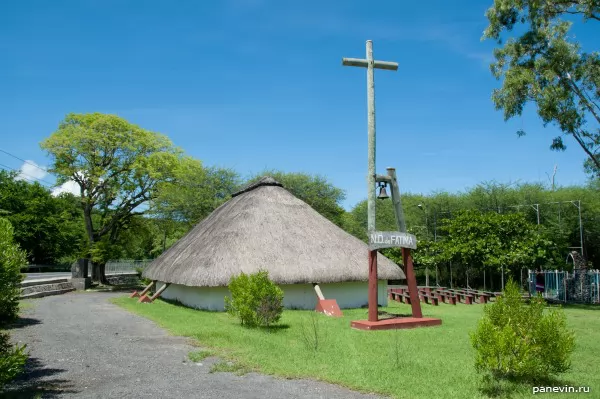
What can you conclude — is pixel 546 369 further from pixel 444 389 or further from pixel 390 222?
pixel 390 222

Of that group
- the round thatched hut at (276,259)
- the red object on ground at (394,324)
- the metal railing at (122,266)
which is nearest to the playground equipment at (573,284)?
the round thatched hut at (276,259)

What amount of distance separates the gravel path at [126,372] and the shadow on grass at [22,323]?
0.32 metres

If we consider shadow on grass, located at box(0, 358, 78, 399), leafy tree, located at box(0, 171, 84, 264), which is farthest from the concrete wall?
leafy tree, located at box(0, 171, 84, 264)

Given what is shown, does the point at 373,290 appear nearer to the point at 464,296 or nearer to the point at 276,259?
the point at 276,259

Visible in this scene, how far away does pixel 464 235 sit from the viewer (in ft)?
91.4

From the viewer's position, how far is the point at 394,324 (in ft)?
42.8

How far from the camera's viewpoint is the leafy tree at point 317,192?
36.4 metres

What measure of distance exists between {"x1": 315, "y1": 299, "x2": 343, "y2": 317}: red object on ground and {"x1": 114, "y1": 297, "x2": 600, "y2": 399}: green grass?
1.10 metres

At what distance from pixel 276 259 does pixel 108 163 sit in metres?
18.4

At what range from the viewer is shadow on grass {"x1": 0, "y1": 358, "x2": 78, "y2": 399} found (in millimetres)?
6977

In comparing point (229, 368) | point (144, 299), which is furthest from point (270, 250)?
point (229, 368)

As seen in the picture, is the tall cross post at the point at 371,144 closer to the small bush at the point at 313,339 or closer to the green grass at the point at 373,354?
the green grass at the point at 373,354

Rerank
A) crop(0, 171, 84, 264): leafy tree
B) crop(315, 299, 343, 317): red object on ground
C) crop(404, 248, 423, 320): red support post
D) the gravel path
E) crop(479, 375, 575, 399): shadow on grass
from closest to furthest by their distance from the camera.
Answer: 1. crop(479, 375, 575, 399): shadow on grass
2. the gravel path
3. crop(404, 248, 423, 320): red support post
4. crop(315, 299, 343, 317): red object on ground
5. crop(0, 171, 84, 264): leafy tree

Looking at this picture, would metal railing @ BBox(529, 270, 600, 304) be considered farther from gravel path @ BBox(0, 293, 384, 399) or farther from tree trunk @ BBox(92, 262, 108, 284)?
→ tree trunk @ BBox(92, 262, 108, 284)
